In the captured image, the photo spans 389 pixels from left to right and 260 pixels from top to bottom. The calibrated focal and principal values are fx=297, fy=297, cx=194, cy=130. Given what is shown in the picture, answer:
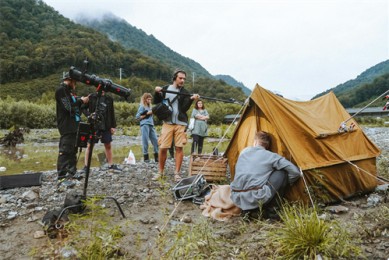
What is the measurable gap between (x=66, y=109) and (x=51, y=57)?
70.9 meters

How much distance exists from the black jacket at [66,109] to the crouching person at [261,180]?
11.7 feet

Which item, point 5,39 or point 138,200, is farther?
point 5,39

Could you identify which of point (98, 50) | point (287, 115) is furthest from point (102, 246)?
point (98, 50)

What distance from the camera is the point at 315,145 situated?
16.1 ft

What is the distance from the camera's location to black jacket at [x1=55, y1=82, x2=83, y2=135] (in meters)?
5.88

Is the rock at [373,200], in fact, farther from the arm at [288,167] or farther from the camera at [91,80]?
the camera at [91,80]

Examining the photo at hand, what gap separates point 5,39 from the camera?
224ft

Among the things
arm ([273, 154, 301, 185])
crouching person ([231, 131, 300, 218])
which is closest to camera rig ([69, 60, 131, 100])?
crouching person ([231, 131, 300, 218])

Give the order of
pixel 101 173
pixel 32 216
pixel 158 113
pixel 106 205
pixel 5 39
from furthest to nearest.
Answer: pixel 5 39 → pixel 101 173 → pixel 158 113 → pixel 106 205 → pixel 32 216

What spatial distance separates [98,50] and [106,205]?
8211 centimetres

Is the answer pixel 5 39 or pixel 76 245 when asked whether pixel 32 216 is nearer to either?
pixel 76 245

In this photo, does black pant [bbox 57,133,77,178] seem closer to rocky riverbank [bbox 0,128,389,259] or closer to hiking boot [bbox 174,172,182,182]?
rocky riverbank [bbox 0,128,389,259]

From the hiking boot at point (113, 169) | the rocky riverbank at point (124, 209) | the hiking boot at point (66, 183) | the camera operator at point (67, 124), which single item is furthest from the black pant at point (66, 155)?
the hiking boot at point (113, 169)

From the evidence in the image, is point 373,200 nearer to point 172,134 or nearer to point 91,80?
point 172,134
